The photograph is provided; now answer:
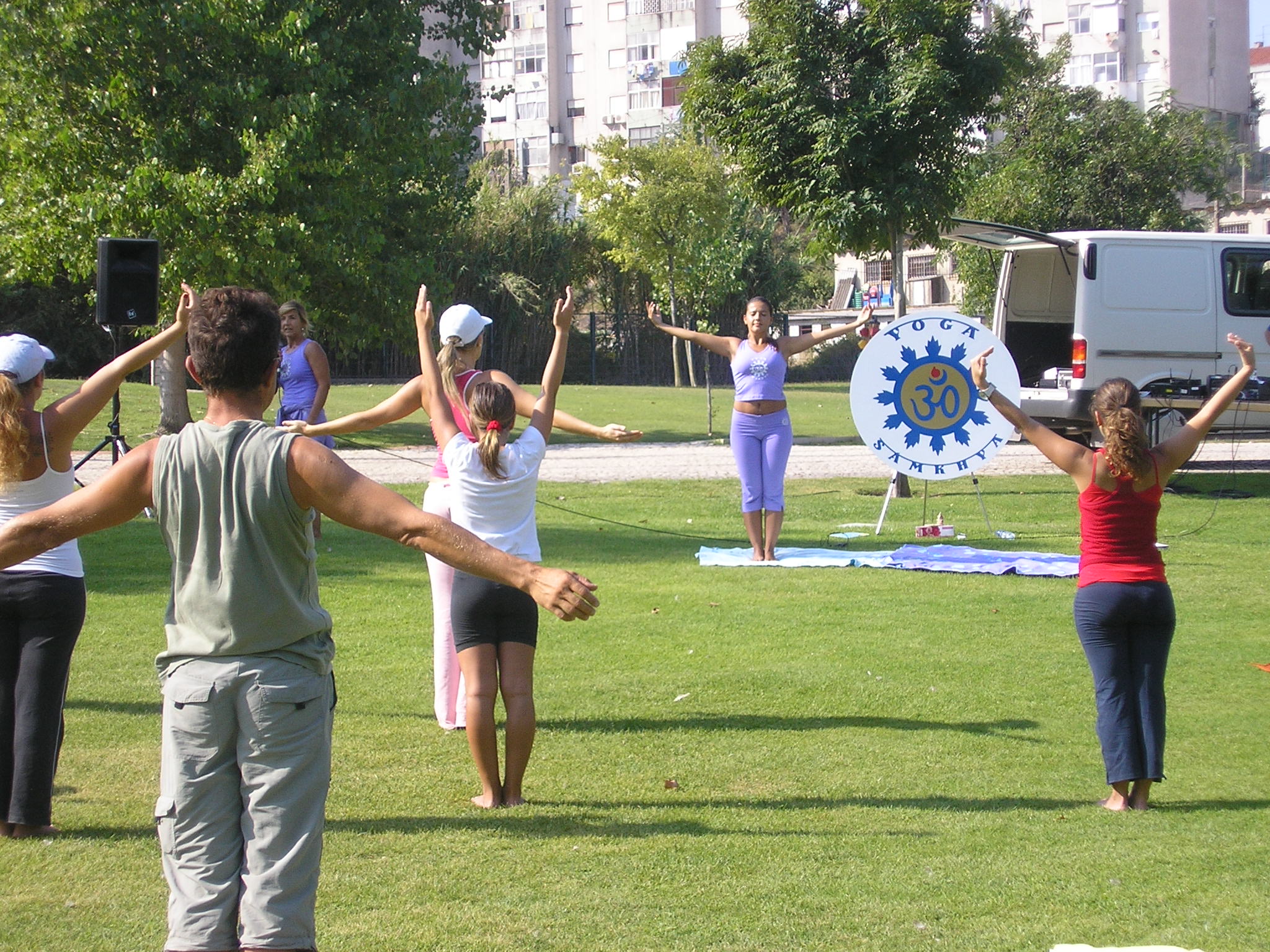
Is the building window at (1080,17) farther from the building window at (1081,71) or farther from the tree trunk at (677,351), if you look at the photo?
the tree trunk at (677,351)

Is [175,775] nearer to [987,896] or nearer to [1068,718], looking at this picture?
[987,896]

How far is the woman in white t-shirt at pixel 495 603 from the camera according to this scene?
4781mm

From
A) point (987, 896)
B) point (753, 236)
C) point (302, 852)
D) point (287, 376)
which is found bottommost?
point (987, 896)

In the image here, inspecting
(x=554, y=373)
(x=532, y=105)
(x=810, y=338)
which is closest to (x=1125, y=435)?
(x=554, y=373)

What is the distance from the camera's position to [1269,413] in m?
15.0

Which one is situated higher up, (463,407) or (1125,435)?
(463,407)

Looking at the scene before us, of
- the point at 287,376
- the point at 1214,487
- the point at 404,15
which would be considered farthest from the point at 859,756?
the point at 404,15

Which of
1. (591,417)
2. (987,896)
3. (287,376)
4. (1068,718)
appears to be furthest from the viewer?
(591,417)

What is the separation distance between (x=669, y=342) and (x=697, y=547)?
109ft

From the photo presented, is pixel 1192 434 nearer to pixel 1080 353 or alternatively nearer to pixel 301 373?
pixel 301 373

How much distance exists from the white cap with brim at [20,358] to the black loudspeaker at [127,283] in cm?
534

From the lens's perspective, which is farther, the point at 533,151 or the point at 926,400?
the point at 533,151

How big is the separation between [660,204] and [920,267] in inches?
909

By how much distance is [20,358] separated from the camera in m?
4.50
